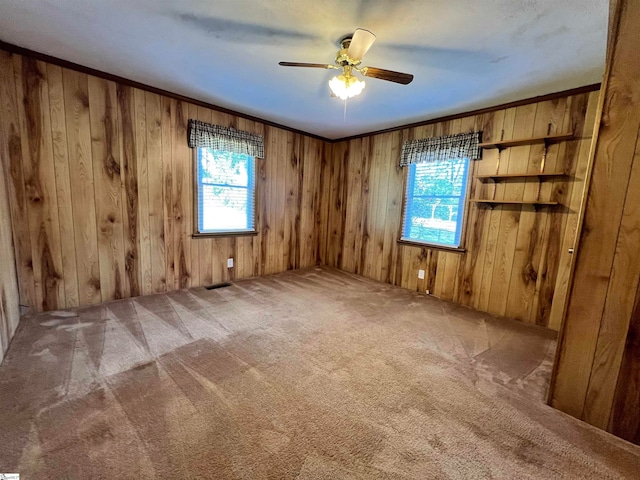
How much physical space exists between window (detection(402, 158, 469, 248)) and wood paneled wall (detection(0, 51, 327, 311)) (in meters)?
2.41

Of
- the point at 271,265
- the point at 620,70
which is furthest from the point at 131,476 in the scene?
the point at 271,265

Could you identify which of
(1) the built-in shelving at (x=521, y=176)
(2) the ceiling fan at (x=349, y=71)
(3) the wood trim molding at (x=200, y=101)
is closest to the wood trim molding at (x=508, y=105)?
(3) the wood trim molding at (x=200, y=101)

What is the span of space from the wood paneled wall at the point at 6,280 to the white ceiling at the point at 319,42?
1.22 meters

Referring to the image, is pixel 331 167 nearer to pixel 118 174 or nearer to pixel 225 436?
pixel 118 174

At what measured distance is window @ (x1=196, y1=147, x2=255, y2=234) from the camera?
3.43m

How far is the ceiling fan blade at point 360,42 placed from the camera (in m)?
1.51

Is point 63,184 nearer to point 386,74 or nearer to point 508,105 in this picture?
point 386,74

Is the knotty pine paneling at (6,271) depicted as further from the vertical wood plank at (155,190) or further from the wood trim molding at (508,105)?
the wood trim molding at (508,105)

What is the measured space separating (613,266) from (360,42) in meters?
1.88

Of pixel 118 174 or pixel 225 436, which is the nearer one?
pixel 225 436

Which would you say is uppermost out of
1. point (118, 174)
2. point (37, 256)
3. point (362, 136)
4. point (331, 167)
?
point (362, 136)

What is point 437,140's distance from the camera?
11.0ft

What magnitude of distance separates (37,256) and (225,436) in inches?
103

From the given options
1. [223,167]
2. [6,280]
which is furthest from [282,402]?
[223,167]
